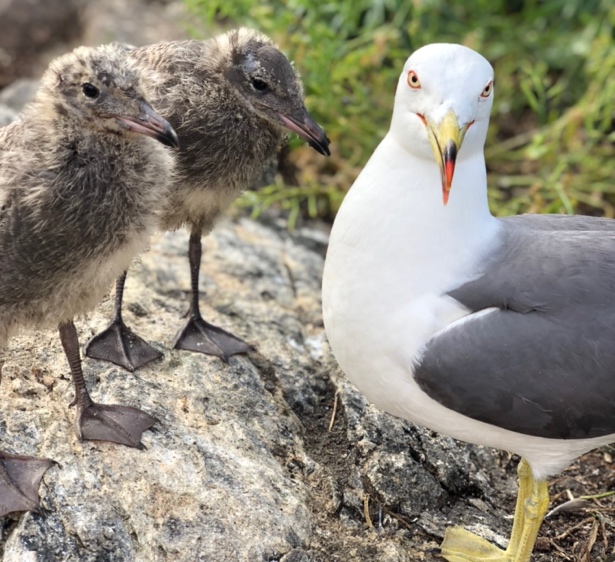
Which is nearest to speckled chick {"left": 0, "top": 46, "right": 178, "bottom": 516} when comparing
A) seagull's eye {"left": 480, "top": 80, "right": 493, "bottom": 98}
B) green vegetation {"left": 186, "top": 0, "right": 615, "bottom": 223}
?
seagull's eye {"left": 480, "top": 80, "right": 493, "bottom": 98}

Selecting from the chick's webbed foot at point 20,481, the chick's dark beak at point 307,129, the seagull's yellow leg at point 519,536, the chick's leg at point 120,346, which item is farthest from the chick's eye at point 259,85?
the seagull's yellow leg at point 519,536

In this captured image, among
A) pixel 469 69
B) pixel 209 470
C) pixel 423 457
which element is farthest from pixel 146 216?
pixel 423 457

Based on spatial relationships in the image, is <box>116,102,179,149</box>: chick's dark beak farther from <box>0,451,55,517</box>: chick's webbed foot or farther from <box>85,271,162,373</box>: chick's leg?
<box>0,451,55,517</box>: chick's webbed foot

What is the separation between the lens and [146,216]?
338 centimetres

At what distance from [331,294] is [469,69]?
960 mm

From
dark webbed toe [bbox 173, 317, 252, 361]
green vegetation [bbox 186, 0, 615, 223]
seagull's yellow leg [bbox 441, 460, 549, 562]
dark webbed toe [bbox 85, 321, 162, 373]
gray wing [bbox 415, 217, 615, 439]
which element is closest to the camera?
gray wing [bbox 415, 217, 615, 439]

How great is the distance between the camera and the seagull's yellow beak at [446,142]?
2987 mm

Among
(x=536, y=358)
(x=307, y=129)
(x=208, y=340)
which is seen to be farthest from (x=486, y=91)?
(x=208, y=340)

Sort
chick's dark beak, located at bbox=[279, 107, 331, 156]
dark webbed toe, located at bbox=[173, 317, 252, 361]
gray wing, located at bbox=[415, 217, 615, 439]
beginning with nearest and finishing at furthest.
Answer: gray wing, located at bbox=[415, 217, 615, 439]
chick's dark beak, located at bbox=[279, 107, 331, 156]
dark webbed toe, located at bbox=[173, 317, 252, 361]

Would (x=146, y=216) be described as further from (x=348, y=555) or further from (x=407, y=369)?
(x=348, y=555)

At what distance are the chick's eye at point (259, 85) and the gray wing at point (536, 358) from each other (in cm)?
151

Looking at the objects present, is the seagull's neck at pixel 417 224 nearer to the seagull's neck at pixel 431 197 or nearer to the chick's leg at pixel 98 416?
the seagull's neck at pixel 431 197

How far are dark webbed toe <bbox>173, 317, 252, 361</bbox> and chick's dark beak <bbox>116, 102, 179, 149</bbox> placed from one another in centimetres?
120

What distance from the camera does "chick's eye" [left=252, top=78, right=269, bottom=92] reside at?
162 inches
